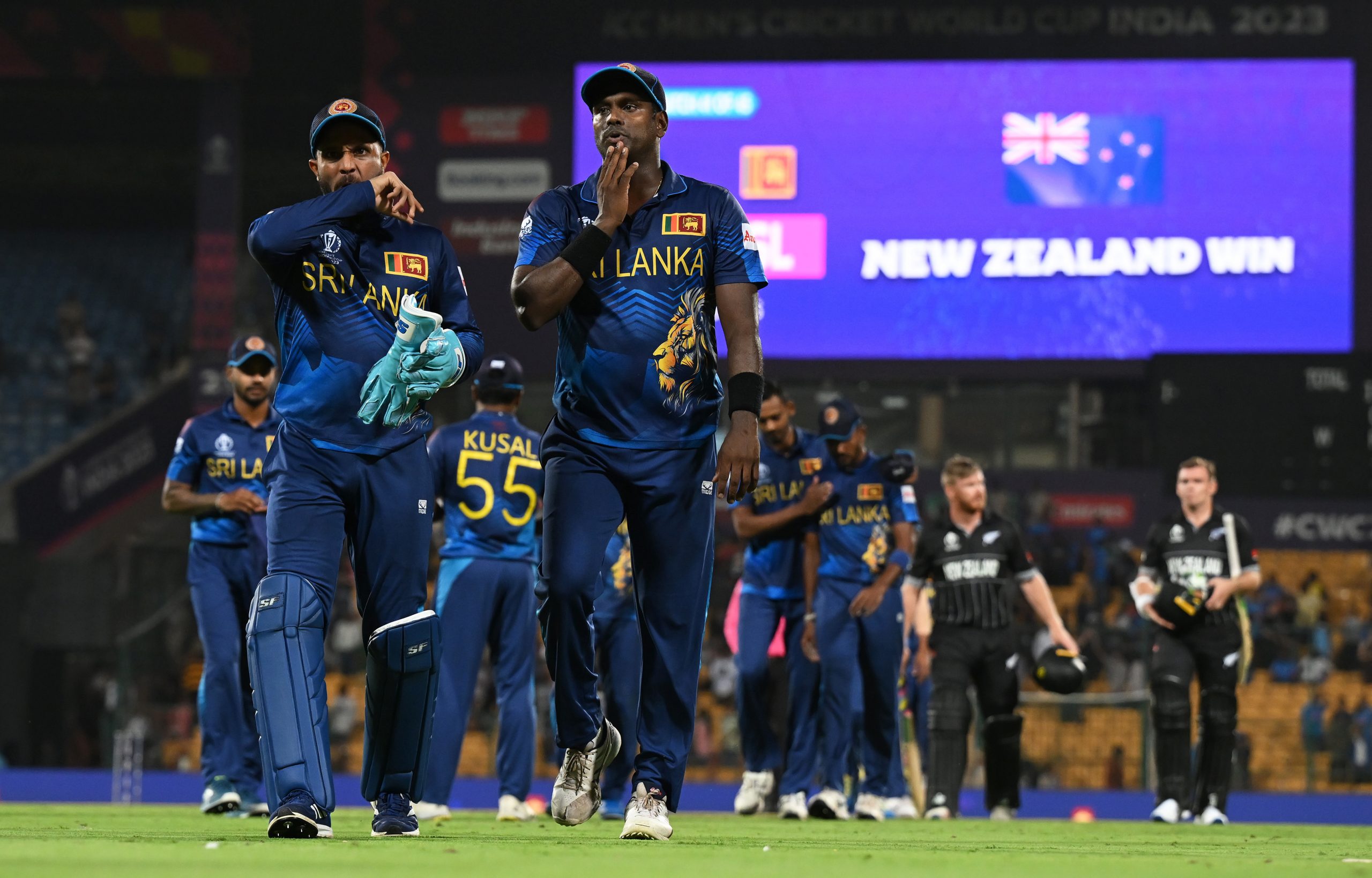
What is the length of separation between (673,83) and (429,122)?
2.77 meters

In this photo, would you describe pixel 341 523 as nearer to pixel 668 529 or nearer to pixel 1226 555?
pixel 668 529

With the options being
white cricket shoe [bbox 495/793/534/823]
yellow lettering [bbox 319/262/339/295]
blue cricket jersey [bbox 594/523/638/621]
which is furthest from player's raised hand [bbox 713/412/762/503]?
blue cricket jersey [bbox 594/523/638/621]

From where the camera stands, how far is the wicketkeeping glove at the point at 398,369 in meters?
4.65

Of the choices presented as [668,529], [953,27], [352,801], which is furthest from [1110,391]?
[668,529]

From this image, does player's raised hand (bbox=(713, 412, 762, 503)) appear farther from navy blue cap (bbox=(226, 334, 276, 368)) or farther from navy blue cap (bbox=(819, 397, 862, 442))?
navy blue cap (bbox=(819, 397, 862, 442))

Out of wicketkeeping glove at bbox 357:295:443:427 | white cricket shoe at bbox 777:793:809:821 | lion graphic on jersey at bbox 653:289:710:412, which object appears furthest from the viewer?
white cricket shoe at bbox 777:793:809:821

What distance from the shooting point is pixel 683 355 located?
16.1 ft

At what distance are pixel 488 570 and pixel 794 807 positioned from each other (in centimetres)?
211

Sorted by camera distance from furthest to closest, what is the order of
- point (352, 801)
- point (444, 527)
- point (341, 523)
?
point (352, 801) → point (444, 527) → point (341, 523)

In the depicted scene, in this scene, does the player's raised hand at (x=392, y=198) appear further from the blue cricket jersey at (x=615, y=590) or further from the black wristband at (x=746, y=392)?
the blue cricket jersey at (x=615, y=590)

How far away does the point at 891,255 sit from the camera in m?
18.4

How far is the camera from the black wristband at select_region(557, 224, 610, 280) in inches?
187

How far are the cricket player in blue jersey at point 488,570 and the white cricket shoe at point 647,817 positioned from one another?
3.19m

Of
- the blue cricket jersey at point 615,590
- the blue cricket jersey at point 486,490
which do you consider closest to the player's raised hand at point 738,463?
the blue cricket jersey at point 486,490
